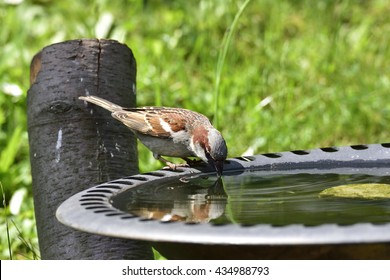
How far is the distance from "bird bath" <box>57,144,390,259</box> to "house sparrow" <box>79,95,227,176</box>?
0.32m

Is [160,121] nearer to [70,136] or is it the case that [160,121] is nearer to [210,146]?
[210,146]

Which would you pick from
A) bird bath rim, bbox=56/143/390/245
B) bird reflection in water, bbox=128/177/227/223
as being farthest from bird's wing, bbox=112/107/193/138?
bird reflection in water, bbox=128/177/227/223

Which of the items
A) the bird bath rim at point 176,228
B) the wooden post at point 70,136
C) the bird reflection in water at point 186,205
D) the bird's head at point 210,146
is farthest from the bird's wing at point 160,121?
the bird reflection in water at point 186,205

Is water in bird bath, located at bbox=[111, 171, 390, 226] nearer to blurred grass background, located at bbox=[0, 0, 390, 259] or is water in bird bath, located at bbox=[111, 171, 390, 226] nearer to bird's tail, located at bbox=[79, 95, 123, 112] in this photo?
bird's tail, located at bbox=[79, 95, 123, 112]

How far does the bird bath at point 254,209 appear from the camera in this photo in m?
1.73

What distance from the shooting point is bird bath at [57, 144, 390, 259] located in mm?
1729

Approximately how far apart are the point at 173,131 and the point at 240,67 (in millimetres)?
2676

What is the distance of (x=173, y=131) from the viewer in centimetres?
383

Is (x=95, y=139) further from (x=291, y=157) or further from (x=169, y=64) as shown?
(x=169, y=64)

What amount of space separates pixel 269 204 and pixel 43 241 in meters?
1.18

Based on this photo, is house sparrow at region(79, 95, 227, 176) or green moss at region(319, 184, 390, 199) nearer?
green moss at region(319, 184, 390, 199)

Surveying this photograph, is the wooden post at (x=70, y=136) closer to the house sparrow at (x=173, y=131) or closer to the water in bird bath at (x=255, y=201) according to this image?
the house sparrow at (x=173, y=131)

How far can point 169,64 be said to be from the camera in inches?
247

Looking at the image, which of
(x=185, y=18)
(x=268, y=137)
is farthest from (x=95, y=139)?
(x=185, y=18)
